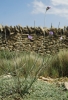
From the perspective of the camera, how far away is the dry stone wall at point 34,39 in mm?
12078

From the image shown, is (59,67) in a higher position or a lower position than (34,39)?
lower

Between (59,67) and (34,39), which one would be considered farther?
(34,39)

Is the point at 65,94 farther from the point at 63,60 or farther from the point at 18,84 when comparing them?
the point at 63,60

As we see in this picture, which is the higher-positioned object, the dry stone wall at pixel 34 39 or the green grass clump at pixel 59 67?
the dry stone wall at pixel 34 39

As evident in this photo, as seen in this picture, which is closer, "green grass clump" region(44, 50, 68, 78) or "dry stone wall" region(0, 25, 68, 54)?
"green grass clump" region(44, 50, 68, 78)

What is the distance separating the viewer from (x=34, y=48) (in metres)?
12.2

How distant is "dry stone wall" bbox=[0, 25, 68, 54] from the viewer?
39.6 ft

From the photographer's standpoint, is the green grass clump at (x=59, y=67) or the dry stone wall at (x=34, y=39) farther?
the dry stone wall at (x=34, y=39)

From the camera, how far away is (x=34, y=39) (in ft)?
40.7

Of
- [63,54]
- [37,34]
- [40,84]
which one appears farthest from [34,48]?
[40,84]

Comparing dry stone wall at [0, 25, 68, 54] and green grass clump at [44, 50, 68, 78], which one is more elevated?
dry stone wall at [0, 25, 68, 54]

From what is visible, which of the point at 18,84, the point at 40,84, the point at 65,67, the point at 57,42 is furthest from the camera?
the point at 57,42

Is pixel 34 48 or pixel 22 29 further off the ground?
pixel 22 29

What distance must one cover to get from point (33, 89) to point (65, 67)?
3.53 m
